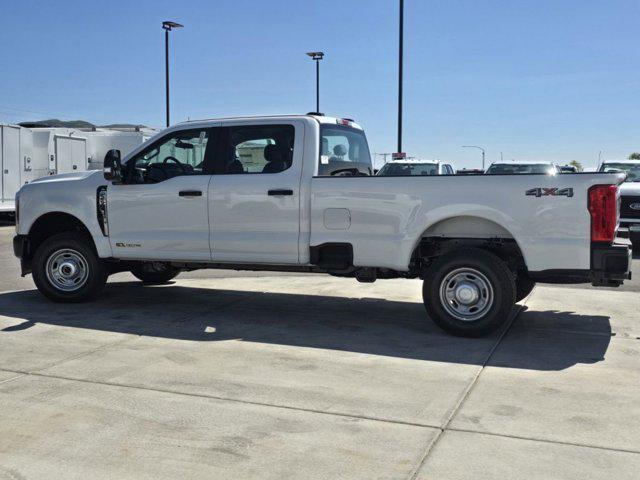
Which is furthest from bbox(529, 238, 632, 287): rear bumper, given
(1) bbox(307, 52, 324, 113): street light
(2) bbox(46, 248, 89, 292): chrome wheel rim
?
(1) bbox(307, 52, 324, 113): street light

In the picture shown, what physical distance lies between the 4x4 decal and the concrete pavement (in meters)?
1.33

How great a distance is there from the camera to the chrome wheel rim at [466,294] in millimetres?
6328

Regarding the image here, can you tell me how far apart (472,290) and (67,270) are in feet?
14.9

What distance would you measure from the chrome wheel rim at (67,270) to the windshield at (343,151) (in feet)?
9.82

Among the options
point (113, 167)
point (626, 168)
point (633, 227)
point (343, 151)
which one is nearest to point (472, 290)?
point (343, 151)

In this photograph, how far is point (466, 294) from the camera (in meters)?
6.36

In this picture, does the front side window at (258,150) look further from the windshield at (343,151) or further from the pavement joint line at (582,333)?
the pavement joint line at (582,333)

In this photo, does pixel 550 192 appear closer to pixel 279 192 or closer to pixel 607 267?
pixel 607 267

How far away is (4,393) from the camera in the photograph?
4.70 meters

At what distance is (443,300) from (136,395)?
9.80ft

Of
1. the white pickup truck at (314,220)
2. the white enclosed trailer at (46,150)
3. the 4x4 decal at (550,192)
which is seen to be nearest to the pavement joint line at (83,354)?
the white pickup truck at (314,220)

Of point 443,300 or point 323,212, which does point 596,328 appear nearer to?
point 443,300

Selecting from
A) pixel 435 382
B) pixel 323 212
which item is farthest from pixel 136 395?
pixel 323 212

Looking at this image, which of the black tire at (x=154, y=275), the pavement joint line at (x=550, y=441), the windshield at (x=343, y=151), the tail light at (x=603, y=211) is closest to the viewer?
the pavement joint line at (x=550, y=441)
